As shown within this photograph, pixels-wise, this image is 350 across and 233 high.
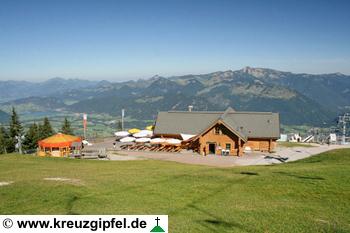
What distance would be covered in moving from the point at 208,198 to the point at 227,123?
33363 mm

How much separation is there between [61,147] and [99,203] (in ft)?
111

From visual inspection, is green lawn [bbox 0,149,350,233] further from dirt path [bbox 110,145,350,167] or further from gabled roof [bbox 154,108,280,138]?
gabled roof [bbox 154,108,280,138]

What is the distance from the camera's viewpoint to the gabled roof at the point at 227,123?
53.0m

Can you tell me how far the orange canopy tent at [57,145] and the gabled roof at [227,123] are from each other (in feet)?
50.0

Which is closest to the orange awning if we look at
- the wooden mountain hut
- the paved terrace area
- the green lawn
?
the paved terrace area

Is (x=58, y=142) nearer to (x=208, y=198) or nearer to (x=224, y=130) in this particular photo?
(x=224, y=130)

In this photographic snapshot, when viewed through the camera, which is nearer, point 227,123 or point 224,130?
point 224,130

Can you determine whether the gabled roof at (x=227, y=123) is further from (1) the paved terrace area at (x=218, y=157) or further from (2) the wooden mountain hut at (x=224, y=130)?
(1) the paved terrace area at (x=218, y=157)

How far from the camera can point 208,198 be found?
1809 centimetres

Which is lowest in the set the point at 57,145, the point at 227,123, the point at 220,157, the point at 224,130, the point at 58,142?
the point at 220,157

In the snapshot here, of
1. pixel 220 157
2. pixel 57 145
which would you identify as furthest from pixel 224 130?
pixel 57 145

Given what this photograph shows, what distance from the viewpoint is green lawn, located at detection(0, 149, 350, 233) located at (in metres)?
14.0

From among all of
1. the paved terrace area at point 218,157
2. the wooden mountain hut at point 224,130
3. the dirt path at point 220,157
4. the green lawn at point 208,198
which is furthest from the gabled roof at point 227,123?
the green lawn at point 208,198

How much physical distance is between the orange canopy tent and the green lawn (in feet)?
73.7
